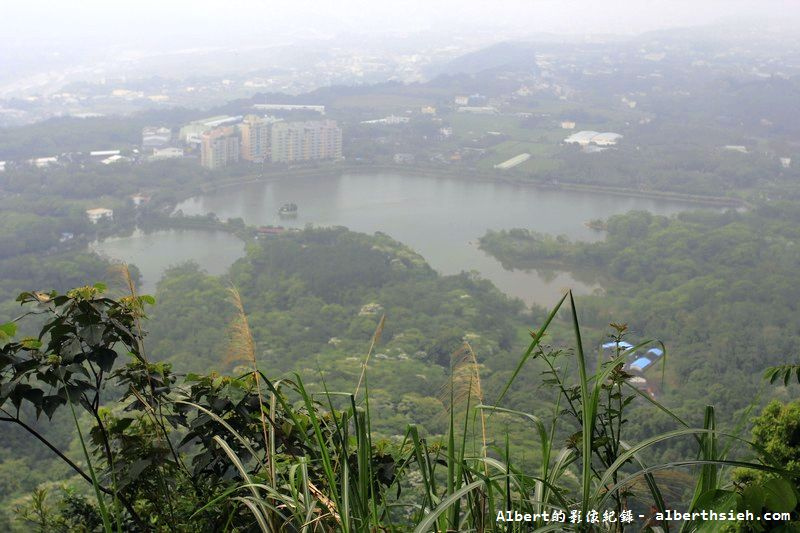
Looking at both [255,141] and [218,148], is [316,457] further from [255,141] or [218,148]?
[255,141]

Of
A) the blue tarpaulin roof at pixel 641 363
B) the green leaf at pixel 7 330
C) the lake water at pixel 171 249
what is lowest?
the blue tarpaulin roof at pixel 641 363

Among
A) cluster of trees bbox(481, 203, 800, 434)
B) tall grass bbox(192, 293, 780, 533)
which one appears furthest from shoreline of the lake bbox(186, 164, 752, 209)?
tall grass bbox(192, 293, 780, 533)

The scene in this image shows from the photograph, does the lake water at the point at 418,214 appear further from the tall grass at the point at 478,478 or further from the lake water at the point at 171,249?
the tall grass at the point at 478,478

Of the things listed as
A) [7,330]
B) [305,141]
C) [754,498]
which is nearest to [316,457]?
[7,330]

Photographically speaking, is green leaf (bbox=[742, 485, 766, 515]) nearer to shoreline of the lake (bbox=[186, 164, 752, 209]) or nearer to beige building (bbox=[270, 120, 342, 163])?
shoreline of the lake (bbox=[186, 164, 752, 209])

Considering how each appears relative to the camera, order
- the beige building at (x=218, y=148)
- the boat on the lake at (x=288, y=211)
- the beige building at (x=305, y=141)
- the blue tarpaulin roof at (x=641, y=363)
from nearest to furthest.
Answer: the blue tarpaulin roof at (x=641, y=363) < the boat on the lake at (x=288, y=211) < the beige building at (x=218, y=148) < the beige building at (x=305, y=141)

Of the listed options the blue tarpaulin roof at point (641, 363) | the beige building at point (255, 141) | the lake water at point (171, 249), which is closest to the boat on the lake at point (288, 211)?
the lake water at point (171, 249)

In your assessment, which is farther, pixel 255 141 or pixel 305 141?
pixel 305 141
